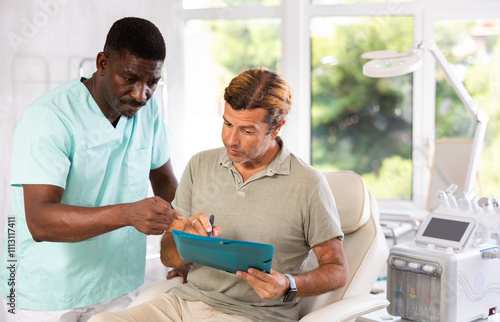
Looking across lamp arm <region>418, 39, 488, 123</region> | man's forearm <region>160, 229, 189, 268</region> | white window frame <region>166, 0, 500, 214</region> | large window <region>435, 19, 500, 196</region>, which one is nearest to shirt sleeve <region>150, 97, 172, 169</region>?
man's forearm <region>160, 229, 189, 268</region>

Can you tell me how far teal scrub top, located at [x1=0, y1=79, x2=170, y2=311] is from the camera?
1524mm

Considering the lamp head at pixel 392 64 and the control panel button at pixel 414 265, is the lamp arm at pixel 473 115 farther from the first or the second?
the control panel button at pixel 414 265

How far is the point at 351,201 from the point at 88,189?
86 centimetres

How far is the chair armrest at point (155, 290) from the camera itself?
1779 millimetres

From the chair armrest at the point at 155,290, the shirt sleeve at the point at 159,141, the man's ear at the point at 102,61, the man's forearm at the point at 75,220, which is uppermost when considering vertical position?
the man's ear at the point at 102,61

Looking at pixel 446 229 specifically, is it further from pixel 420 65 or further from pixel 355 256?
pixel 420 65

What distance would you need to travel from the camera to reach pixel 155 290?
1.81 m

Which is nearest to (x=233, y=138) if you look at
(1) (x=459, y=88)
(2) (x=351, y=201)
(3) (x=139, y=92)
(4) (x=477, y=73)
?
(3) (x=139, y=92)

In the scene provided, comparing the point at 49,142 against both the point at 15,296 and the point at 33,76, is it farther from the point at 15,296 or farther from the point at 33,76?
the point at 33,76

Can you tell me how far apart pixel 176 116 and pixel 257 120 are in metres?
1.90

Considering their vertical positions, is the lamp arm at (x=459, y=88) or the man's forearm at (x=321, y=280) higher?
the lamp arm at (x=459, y=88)

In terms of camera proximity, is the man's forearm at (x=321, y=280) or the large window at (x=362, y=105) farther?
the large window at (x=362, y=105)

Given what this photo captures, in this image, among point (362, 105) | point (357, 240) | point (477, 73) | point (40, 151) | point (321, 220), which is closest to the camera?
point (40, 151)

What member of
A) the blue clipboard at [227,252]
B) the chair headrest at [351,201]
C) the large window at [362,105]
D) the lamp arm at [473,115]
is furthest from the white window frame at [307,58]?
the blue clipboard at [227,252]
